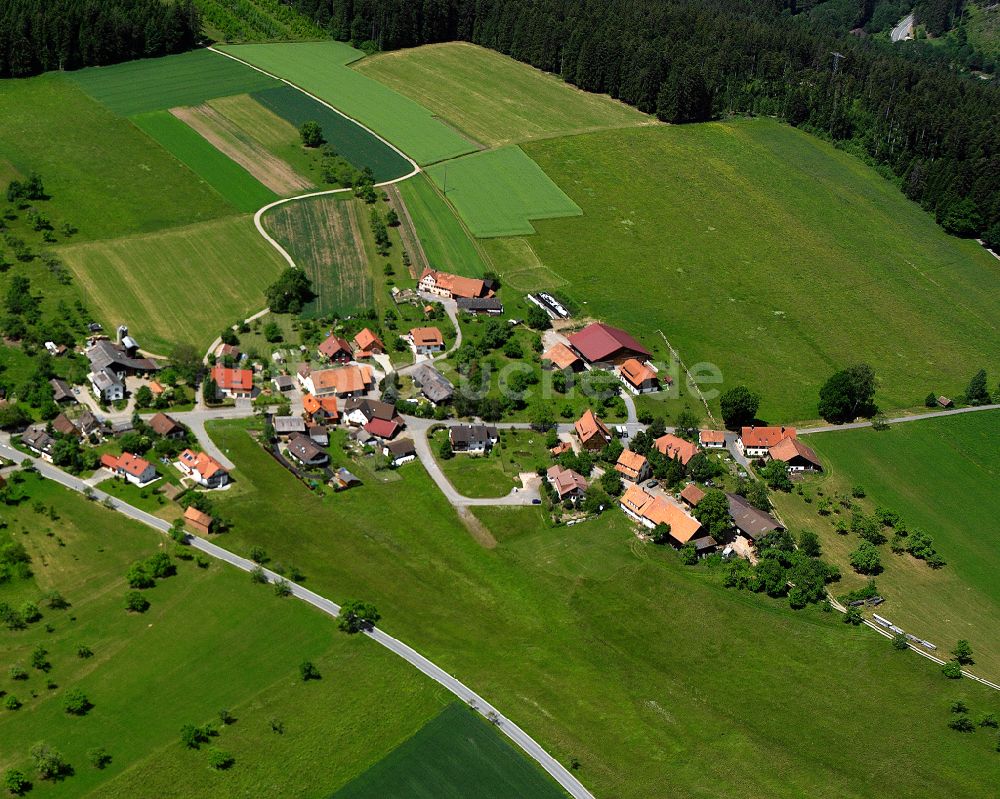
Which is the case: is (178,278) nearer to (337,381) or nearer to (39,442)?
(337,381)

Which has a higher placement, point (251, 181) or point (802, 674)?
point (251, 181)

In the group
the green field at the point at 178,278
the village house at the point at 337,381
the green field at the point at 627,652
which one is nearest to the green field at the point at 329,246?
the green field at the point at 178,278

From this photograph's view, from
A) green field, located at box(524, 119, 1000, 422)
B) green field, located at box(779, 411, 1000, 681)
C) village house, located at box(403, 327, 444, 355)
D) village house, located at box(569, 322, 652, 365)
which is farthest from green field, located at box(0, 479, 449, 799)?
green field, located at box(524, 119, 1000, 422)

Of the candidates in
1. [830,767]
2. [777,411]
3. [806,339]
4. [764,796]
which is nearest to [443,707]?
[764,796]

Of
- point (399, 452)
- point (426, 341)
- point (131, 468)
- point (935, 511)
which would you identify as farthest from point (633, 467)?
point (131, 468)

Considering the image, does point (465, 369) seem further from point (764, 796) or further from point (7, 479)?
point (764, 796)

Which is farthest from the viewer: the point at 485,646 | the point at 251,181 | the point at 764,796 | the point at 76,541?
the point at 251,181
